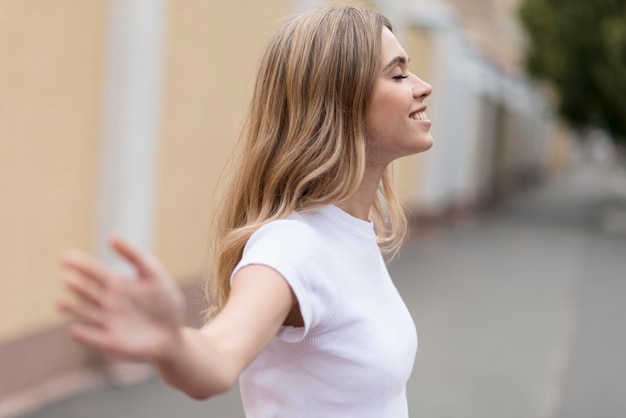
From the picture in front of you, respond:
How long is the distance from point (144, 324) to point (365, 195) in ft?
2.99

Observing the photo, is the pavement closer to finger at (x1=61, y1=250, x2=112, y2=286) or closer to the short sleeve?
the short sleeve

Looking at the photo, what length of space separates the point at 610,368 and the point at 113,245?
24.9 ft

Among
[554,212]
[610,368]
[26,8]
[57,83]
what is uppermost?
[26,8]

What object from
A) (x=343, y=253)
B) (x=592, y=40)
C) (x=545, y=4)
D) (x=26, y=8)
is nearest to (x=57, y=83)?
(x=26, y=8)

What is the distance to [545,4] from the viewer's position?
2273 centimetres

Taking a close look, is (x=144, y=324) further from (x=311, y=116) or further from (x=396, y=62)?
(x=396, y=62)

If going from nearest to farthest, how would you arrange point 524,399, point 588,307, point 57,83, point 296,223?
1. point 296,223
2. point 57,83
3. point 524,399
4. point 588,307

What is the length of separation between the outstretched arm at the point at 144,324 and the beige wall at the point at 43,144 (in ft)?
14.7

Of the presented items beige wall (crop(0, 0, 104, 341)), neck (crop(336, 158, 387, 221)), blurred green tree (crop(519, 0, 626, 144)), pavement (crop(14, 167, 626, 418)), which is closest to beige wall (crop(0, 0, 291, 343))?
beige wall (crop(0, 0, 104, 341))

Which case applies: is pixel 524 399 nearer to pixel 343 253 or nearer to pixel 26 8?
pixel 26 8

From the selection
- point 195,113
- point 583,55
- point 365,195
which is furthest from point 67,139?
point 583,55

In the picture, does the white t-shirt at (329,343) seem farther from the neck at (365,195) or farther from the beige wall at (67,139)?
the beige wall at (67,139)

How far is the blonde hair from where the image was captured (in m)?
1.87

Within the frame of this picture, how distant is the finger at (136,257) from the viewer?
3.61 ft
